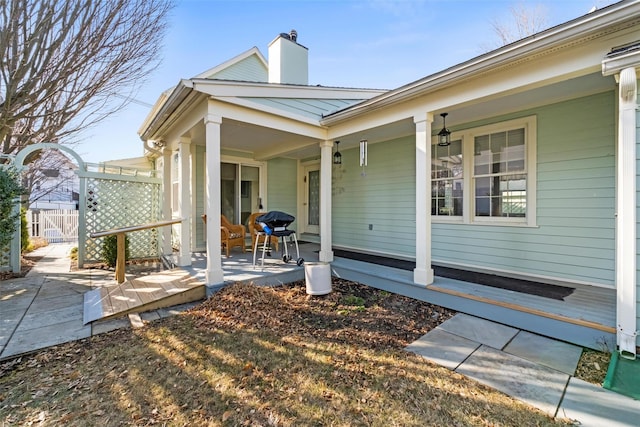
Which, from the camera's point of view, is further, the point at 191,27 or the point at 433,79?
the point at 191,27

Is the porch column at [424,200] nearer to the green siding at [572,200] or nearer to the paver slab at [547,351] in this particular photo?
the paver slab at [547,351]

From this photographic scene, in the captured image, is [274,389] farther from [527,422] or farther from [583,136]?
[583,136]

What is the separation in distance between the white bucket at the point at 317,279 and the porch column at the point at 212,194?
1302 millimetres

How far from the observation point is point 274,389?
216cm

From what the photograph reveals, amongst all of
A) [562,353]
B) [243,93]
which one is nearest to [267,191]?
[243,93]

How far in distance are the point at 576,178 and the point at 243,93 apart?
487 cm

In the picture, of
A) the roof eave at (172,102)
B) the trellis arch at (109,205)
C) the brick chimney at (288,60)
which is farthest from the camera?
the brick chimney at (288,60)

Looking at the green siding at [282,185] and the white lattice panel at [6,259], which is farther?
the green siding at [282,185]

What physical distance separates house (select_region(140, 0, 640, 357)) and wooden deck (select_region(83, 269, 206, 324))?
41 centimetres

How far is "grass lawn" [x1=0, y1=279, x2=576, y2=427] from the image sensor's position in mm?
1876

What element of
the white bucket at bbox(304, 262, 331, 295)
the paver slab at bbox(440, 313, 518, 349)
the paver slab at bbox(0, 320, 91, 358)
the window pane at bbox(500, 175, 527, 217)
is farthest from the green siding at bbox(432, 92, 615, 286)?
the paver slab at bbox(0, 320, 91, 358)

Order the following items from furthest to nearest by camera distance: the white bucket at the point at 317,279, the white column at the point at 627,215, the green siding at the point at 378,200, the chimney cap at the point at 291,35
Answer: the chimney cap at the point at 291,35 < the green siding at the point at 378,200 < the white bucket at the point at 317,279 < the white column at the point at 627,215

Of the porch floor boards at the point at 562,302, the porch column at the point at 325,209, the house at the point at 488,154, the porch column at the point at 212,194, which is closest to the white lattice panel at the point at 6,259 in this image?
the house at the point at 488,154

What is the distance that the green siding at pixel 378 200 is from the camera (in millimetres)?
5875
